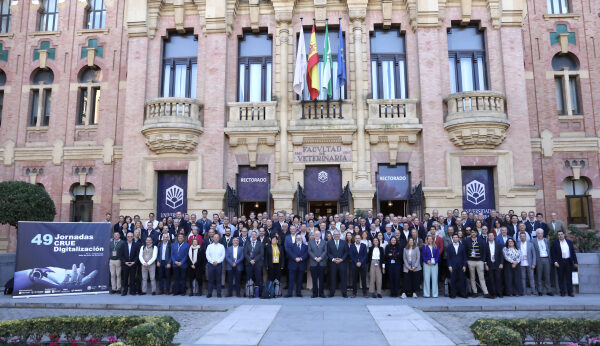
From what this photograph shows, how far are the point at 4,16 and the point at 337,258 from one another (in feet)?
73.3

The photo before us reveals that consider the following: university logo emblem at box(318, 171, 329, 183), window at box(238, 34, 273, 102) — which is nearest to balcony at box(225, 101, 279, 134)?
window at box(238, 34, 273, 102)

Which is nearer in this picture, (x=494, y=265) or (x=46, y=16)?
(x=494, y=265)

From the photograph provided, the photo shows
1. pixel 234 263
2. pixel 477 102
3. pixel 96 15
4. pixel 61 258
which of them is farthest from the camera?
pixel 96 15

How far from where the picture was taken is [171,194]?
1938 cm

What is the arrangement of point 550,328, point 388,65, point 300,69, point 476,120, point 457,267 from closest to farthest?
1. point 550,328
2. point 457,267
3. point 476,120
4. point 300,69
5. point 388,65

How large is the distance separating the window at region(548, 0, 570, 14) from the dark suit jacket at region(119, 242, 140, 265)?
68.6 feet

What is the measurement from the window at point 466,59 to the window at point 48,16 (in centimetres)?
1970

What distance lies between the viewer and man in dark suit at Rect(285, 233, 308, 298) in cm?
1344

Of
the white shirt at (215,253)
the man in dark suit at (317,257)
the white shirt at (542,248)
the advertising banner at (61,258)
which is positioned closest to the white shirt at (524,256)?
the white shirt at (542,248)

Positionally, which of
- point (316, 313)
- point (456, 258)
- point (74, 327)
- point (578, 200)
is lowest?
point (316, 313)

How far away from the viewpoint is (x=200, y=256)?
542 inches

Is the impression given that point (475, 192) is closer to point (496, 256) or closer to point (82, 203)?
point (496, 256)

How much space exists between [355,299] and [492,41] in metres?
13.2

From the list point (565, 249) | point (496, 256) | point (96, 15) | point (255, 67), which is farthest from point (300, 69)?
point (96, 15)
